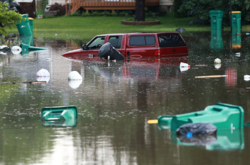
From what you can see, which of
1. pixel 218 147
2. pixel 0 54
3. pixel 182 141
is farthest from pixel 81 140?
pixel 0 54

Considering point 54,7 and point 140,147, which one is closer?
point 140,147

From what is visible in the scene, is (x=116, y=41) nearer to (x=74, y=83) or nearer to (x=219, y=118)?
(x=74, y=83)

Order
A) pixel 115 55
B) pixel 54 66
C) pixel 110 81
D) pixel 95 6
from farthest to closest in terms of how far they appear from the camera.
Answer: pixel 95 6
pixel 115 55
pixel 54 66
pixel 110 81

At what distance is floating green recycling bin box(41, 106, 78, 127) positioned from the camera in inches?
401

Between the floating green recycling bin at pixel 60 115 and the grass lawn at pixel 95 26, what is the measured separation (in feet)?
103

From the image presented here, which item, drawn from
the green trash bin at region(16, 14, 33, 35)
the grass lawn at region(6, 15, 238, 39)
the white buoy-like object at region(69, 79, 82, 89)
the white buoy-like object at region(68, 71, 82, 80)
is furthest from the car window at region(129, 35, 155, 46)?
the grass lawn at region(6, 15, 238, 39)

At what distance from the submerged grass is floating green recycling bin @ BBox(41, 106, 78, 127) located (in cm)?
3141

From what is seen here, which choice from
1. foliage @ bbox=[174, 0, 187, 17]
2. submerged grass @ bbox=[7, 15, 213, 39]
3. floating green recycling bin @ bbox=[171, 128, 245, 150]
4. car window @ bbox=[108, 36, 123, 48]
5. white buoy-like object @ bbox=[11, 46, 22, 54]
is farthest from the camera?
foliage @ bbox=[174, 0, 187, 17]

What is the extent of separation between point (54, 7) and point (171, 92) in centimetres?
4458

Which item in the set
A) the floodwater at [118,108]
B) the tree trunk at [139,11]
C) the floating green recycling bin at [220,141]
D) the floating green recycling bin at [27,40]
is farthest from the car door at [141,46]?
the tree trunk at [139,11]

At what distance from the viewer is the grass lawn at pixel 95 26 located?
4282cm

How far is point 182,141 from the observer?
8.48 meters

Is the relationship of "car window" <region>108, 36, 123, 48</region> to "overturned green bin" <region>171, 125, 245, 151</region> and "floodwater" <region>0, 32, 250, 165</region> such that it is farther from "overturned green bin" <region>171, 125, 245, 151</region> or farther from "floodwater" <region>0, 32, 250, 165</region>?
"overturned green bin" <region>171, 125, 245, 151</region>

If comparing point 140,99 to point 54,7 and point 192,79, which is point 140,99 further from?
point 54,7
